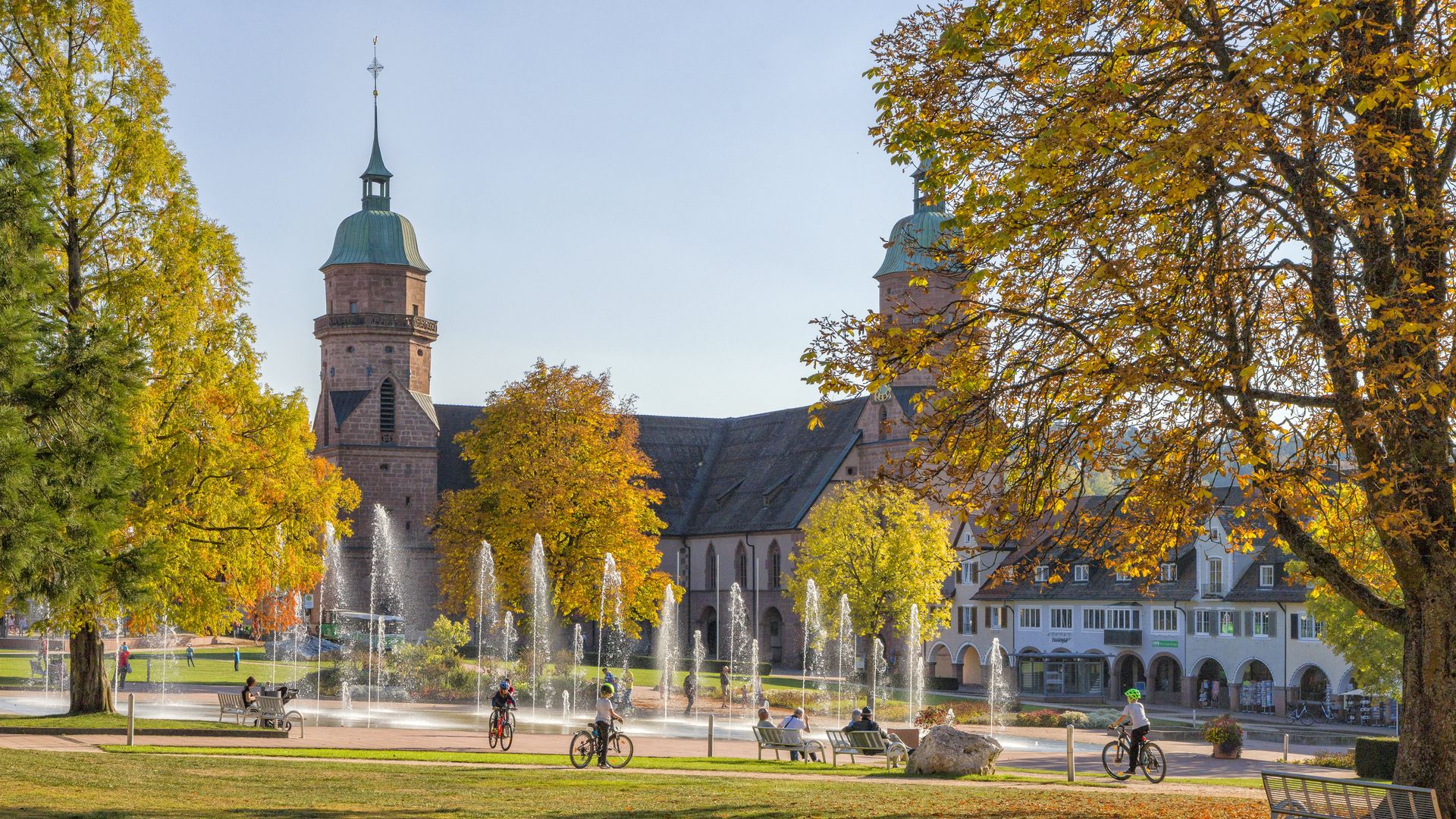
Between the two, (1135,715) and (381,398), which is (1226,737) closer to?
(1135,715)

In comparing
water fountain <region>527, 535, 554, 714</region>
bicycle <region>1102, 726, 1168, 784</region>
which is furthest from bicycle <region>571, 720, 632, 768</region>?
water fountain <region>527, 535, 554, 714</region>

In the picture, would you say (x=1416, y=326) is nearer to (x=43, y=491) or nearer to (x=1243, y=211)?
(x=1243, y=211)

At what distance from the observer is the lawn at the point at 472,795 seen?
16453 millimetres

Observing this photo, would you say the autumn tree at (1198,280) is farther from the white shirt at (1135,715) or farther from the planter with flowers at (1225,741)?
the planter with flowers at (1225,741)

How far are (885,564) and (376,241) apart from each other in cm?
3737

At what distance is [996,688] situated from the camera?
69.6 m

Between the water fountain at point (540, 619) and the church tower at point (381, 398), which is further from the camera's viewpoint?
the church tower at point (381, 398)

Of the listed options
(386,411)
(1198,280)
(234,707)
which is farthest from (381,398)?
(1198,280)

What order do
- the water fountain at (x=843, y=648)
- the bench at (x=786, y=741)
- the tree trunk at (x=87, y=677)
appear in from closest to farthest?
the bench at (x=786, y=741)
the tree trunk at (x=87, y=677)
the water fountain at (x=843, y=648)

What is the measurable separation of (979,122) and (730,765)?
14142 millimetres

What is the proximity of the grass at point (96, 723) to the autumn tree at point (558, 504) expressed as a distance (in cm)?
2467

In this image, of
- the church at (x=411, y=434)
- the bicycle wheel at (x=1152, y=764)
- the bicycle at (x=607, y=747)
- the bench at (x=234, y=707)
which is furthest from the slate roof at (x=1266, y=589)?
the bench at (x=234, y=707)

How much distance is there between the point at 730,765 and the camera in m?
26.3

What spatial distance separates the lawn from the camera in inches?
648
